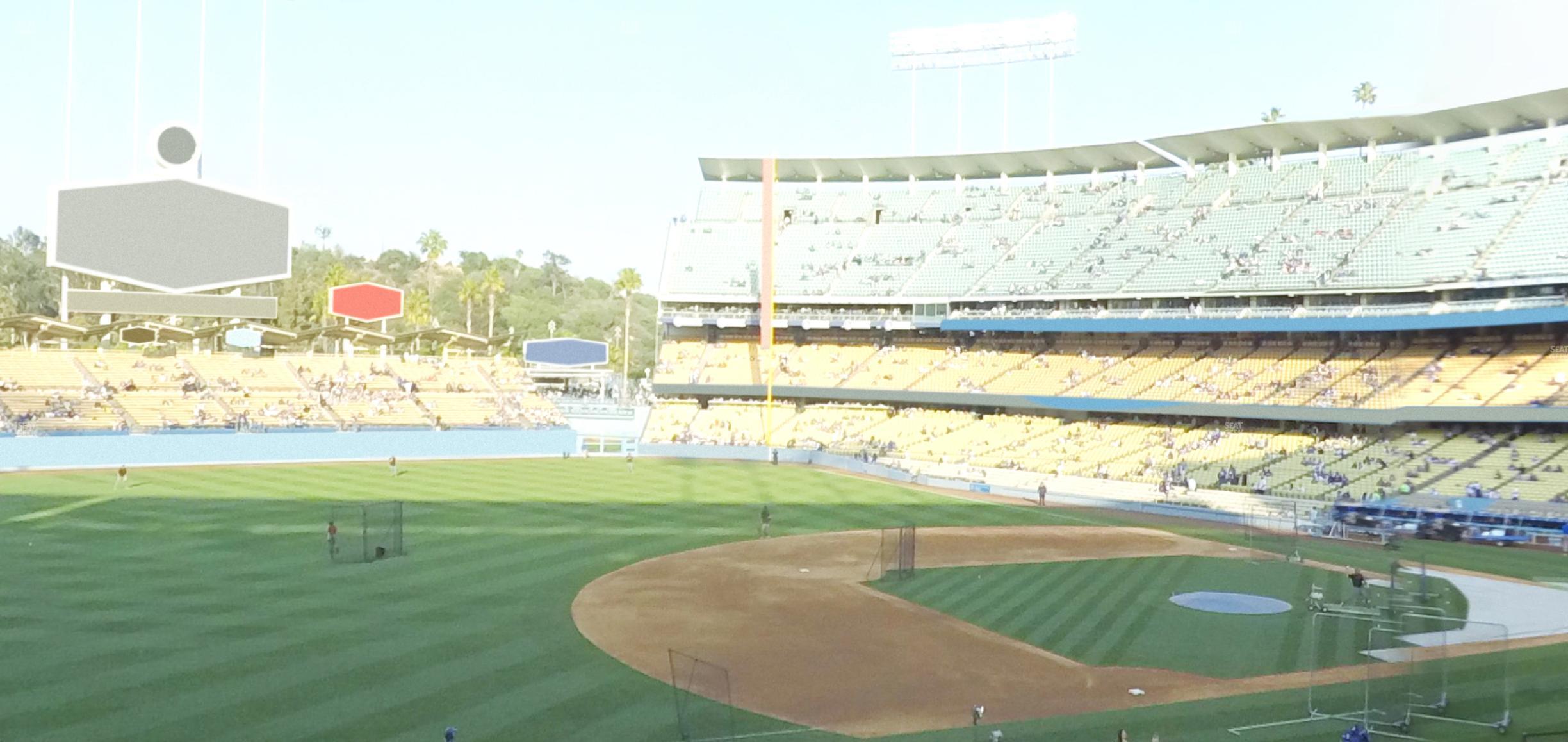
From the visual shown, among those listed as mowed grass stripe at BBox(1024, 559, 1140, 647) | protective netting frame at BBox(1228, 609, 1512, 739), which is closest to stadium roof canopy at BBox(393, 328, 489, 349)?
mowed grass stripe at BBox(1024, 559, 1140, 647)

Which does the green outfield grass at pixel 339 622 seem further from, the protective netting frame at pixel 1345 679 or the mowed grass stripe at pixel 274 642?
the protective netting frame at pixel 1345 679

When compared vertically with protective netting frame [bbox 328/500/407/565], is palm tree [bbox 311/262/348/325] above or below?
above

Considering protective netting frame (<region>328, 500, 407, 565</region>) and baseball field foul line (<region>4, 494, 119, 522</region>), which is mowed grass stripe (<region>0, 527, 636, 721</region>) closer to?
protective netting frame (<region>328, 500, 407, 565</region>)

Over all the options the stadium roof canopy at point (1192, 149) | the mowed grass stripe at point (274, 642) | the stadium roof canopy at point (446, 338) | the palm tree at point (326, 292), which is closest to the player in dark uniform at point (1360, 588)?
the mowed grass stripe at point (274, 642)

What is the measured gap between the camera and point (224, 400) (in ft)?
190

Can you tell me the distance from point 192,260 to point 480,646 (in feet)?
73.7

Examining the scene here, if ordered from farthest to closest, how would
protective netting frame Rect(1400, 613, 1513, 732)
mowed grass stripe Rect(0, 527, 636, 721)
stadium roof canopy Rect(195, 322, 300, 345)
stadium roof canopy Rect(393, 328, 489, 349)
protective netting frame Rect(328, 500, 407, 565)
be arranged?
stadium roof canopy Rect(393, 328, 489, 349) < stadium roof canopy Rect(195, 322, 300, 345) < protective netting frame Rect(328, 500, 407, 565) < protective netting frame Rect(1400, 613, 1513, 732) < mowed grass stripe Rect(0, 527, 636, 721)

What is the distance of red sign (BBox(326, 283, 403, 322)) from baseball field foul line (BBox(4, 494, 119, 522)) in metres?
27.3

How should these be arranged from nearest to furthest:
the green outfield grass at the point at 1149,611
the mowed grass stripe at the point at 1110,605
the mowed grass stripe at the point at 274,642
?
the mowed grass stripe at the point at 274,642 → the green outfield grass at the point at 1149,611 → the mowed grass stripe at the point at 1110,605

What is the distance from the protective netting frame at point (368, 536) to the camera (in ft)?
96.7

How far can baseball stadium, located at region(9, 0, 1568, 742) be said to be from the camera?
19.3m

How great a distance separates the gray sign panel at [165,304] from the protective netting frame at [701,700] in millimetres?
22833

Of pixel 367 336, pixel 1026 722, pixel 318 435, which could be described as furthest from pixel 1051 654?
pixel 367 336

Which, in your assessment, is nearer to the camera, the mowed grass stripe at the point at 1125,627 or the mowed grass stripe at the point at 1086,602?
the mowed grass stripe at the point at 1125,627
